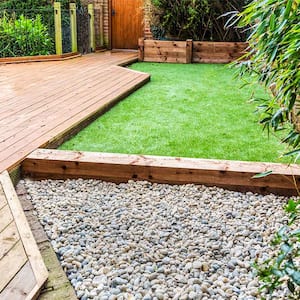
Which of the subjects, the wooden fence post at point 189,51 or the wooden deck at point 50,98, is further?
the wooden fence post at point 189,51

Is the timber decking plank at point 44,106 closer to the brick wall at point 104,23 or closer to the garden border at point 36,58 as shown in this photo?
the garden border at point 36,58

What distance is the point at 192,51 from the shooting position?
27.9ft

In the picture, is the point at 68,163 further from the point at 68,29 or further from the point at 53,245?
the point at 68,29

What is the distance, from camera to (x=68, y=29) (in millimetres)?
8867

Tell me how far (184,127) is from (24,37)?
569 centimetres

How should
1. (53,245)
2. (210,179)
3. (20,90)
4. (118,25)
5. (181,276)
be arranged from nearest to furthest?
1. (181,276)
2. (53,245)
3. (210,179)
4. (20,90)
5. (118,25)

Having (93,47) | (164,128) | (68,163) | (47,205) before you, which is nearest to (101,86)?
(164,128)

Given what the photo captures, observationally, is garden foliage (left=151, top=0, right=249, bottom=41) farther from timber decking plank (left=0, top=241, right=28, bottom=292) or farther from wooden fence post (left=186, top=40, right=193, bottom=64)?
timber decking plank (left=0, top=241, right=28, bottom=292)

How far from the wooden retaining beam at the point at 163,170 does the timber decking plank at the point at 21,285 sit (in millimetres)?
1061

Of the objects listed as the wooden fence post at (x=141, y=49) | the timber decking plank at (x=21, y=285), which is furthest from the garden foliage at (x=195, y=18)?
the timber decking plank at (x=21, y=285)

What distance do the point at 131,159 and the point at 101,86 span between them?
2.89 metres

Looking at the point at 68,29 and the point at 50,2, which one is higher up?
the point at 50,2

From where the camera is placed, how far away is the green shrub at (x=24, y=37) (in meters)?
8.14

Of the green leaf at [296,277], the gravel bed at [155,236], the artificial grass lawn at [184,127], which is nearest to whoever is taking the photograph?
the green leaf at [296,277]
